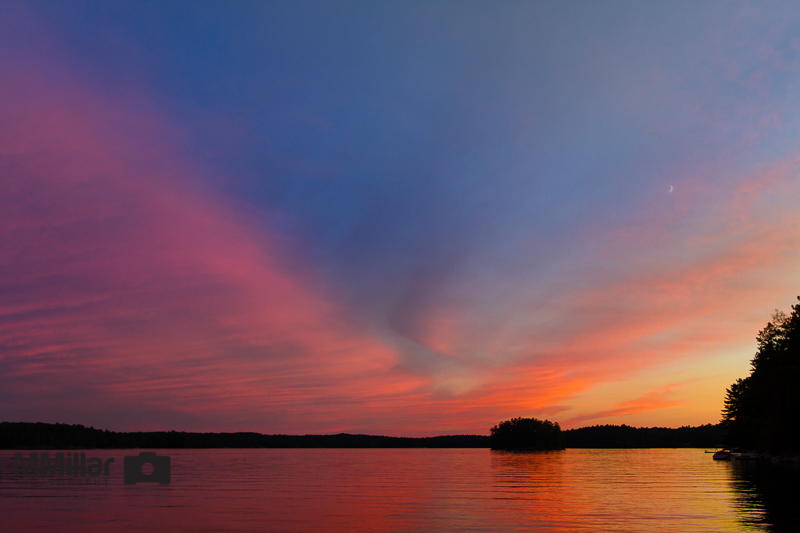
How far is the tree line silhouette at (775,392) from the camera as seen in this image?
367 ft

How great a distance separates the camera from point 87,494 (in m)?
70.4

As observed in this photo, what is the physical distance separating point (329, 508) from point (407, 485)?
32089 millimetres

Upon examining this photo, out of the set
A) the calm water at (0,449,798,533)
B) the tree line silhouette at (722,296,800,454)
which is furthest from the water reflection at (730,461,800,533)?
the tree line silhouette at (722,296,800,454)

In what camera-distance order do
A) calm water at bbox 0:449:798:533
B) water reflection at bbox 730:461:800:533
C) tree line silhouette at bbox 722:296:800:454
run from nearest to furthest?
water reflection at bbox 730:461:800:533 → calm water at bbox 0:449:798:533 → tree line silhouette at bbox 722:296:800:454

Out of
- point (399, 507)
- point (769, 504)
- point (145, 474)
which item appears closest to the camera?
point (769, 504)

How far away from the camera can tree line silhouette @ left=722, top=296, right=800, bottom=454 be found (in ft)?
367

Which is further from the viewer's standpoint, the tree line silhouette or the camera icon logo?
the tree line silhouette

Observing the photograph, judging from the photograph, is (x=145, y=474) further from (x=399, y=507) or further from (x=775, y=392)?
(x=775, y=392)

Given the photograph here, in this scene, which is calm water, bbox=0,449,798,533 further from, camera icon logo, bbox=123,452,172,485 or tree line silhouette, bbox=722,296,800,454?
tree line silhouette, bbox=722,296,800,454

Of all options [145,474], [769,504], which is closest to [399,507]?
[769,504]

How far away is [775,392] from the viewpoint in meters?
118

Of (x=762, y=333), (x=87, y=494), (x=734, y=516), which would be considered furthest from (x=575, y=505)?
(x=762, y=333)

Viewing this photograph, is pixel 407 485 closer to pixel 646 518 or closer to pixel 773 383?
pixel 646 518

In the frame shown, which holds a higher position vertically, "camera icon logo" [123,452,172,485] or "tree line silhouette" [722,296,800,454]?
"tree line silhouette" [722,296,800,454]
